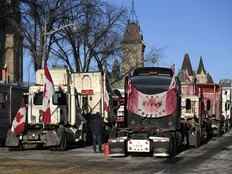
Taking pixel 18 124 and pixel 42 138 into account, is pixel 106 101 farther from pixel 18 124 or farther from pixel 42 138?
pixel 18 124

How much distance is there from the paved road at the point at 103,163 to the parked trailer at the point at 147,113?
58 centimetres

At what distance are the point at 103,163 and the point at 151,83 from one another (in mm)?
4288

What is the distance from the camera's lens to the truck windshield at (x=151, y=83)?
23188 mm

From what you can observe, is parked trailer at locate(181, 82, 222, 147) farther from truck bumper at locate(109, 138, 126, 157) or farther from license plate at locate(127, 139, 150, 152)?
truck bumper at locate(109, 138, 126, 157)

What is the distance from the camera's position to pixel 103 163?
20.4 metres

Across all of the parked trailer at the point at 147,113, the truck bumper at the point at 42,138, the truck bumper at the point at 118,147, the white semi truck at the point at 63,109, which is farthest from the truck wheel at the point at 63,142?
the truck bumper at the point at 118,147

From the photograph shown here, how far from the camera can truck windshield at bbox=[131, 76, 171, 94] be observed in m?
23.2

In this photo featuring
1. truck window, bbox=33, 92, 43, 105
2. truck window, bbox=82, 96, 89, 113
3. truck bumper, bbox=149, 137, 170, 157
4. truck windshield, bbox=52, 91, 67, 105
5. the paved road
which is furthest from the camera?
truck window, bbox=82, 96, 89, 113

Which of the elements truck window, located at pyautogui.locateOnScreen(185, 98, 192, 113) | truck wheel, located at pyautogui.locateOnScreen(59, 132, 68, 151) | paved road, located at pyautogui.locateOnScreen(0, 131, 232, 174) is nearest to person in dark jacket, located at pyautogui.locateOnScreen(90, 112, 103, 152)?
paved road, located at pyautogui.locateOnScreen(0, 131, 232, 174)

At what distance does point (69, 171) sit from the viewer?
58.3 ft

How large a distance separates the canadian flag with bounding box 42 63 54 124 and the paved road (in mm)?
1538

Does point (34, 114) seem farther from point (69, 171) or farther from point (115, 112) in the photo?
point (69, 171)

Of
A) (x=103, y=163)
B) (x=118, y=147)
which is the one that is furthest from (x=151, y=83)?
(x=103, y=163)

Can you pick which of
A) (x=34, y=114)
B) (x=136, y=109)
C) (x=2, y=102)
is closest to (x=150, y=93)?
(x=136, y=109)
